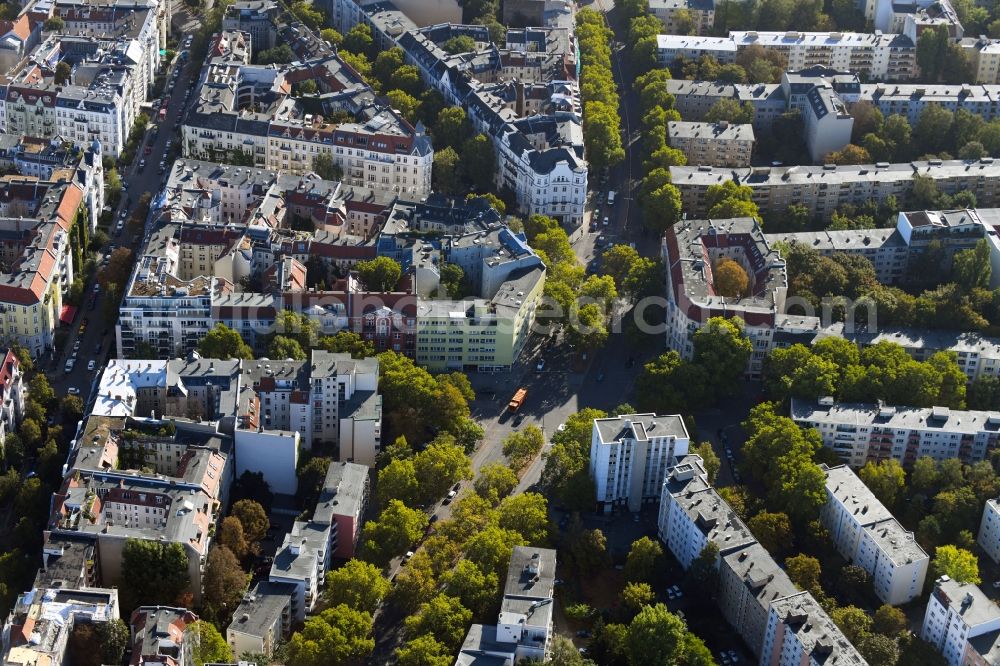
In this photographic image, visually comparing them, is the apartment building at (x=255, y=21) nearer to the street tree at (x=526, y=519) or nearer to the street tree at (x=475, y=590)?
the street tree at (x=526, y=519)

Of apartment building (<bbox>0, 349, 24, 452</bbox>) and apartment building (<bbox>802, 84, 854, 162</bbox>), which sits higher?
apartment building (<bbox>802, 84, 854, 162</bbox>)

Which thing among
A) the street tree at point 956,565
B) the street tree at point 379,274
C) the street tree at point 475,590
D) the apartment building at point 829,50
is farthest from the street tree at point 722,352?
the apartment building at point 829,50

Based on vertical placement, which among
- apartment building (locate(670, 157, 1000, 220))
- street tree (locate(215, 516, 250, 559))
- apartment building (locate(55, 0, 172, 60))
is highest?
apartment building (locate(55, 0, 172, 60))

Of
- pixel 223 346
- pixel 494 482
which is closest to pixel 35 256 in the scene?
pixel 223 346

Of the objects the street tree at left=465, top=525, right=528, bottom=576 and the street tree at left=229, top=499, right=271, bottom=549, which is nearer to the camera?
the street tree at left=465, top=525, right=528, bottom=576

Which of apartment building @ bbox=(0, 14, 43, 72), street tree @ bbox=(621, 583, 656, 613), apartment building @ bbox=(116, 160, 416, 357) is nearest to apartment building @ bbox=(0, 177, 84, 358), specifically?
apartment building @ bbox=(116, 160, 416, 357)

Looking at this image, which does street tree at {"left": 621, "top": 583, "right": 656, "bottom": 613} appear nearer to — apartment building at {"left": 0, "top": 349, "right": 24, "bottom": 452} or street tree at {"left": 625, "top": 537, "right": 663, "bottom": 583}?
street tree at {"left": 625, "top": 537, "right": 663, "bottom": 583}

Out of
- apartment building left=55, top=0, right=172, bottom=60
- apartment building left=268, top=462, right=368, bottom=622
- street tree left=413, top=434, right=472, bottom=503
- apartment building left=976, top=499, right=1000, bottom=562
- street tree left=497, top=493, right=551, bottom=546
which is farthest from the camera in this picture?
apartment building left=55, top=0, right=172, bottom=60
